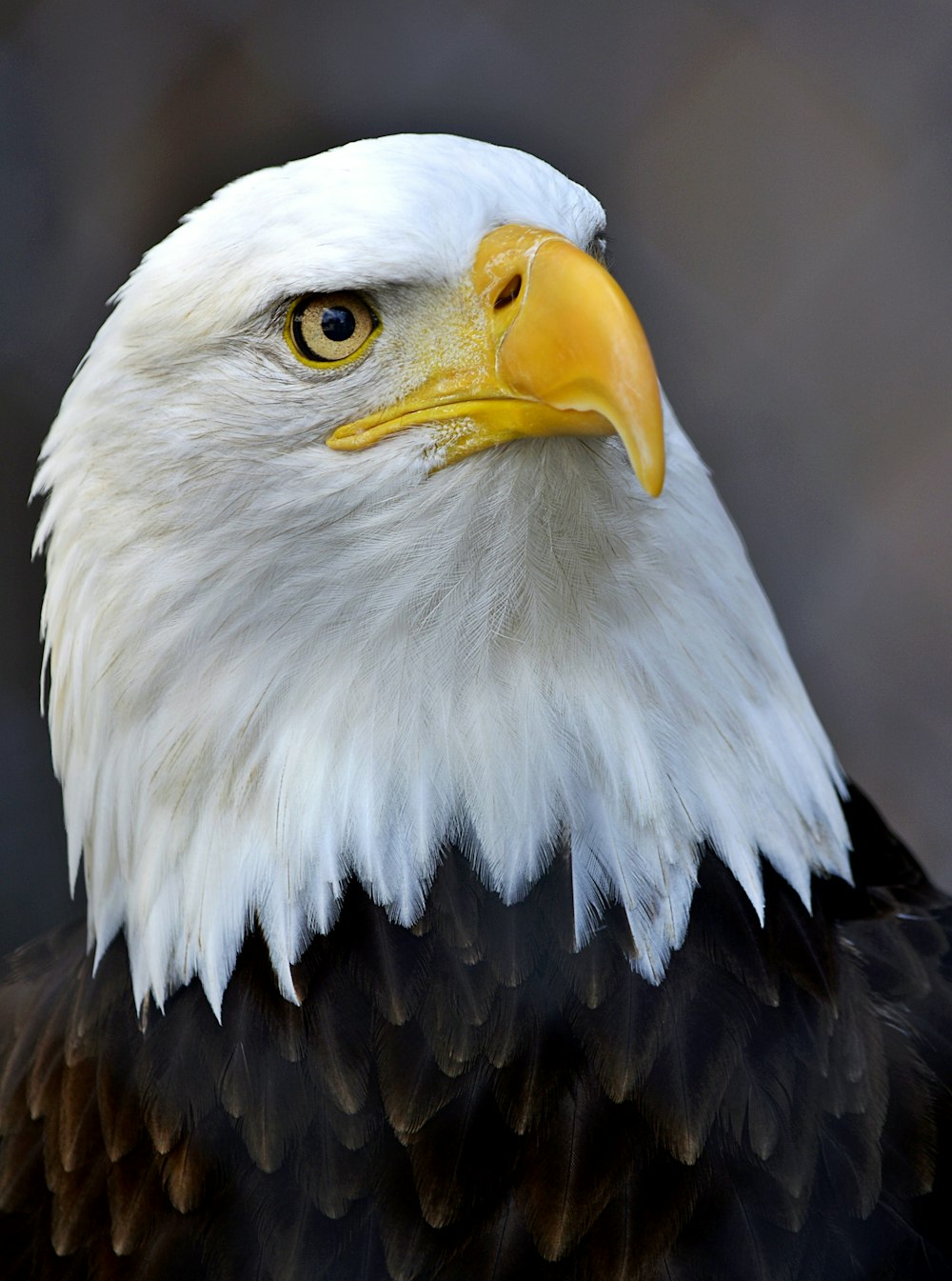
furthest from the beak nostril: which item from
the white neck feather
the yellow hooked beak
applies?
the white neck feather

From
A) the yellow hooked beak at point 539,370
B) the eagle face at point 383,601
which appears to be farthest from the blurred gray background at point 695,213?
the yellow hooked beak at point 539,370

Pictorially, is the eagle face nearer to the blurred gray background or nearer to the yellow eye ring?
the yellow eye ring

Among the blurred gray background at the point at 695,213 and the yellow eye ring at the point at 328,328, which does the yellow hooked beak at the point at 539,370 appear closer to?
the yellow eye ring at the point at 328,328

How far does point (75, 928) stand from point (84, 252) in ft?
2.98

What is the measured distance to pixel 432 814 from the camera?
1.00 m

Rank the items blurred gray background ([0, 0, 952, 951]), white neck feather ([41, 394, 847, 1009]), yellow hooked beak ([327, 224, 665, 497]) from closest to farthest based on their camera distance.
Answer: yellow hooked beak ([327, 224, 665, 497]) < white neck feather ([41, 394, 847, 1009]) < blurred gray background ([0, 0, 952, 951])

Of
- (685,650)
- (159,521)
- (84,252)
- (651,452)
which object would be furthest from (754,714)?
(84,252)

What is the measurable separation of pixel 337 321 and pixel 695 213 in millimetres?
1311

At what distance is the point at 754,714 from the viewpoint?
105 centimetres

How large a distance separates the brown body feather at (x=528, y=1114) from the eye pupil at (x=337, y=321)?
378 mm

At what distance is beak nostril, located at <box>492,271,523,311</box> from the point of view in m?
0.92

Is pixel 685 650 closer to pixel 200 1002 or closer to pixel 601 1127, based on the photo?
pixel 601 1127

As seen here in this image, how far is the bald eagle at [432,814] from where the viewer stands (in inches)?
37.1

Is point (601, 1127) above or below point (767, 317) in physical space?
below
